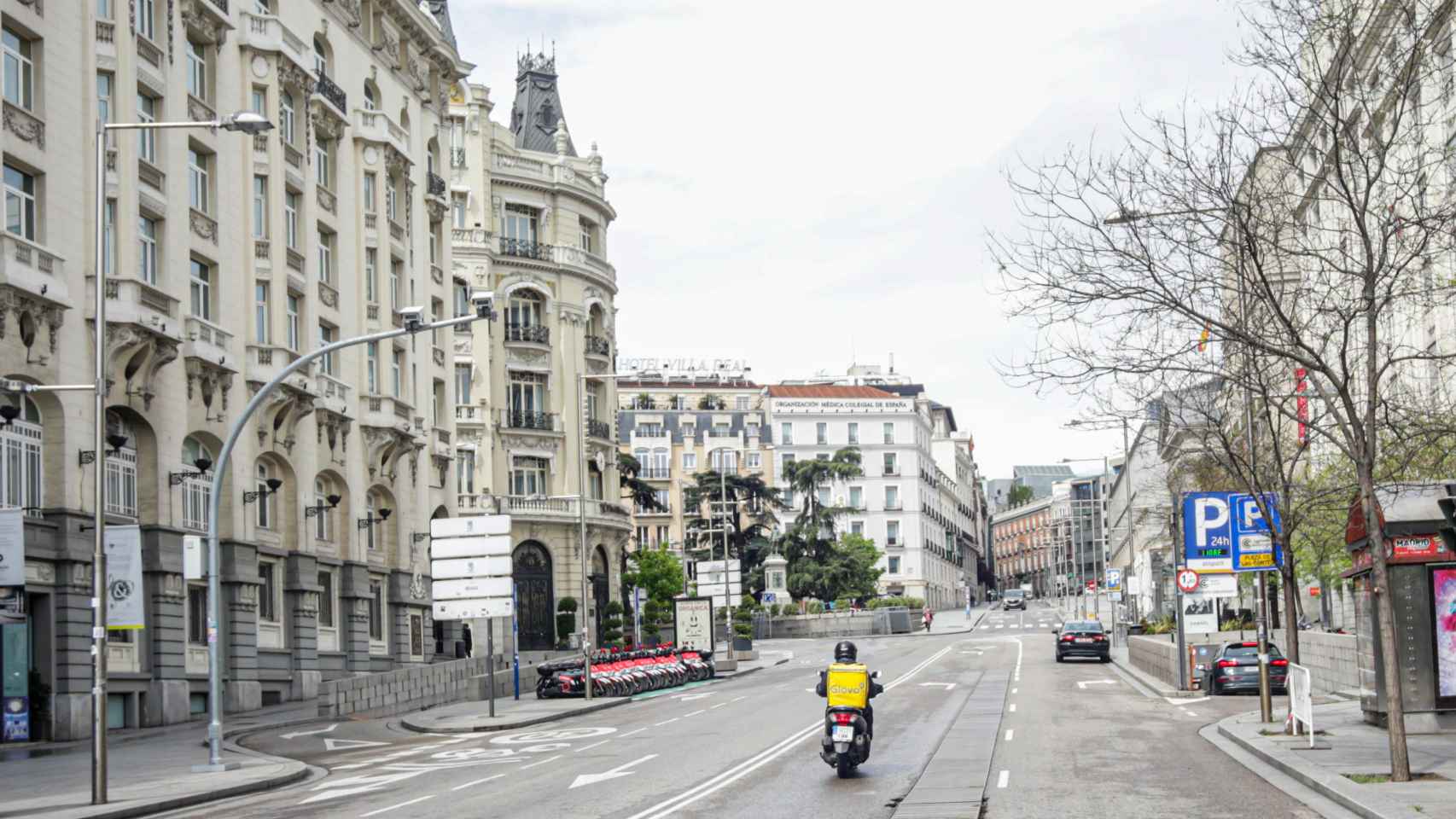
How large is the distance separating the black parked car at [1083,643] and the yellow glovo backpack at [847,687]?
125 ft

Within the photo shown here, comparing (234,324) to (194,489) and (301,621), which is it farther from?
(301,621)

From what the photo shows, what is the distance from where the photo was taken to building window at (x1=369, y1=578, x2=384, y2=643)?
53031mm

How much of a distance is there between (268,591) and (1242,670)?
84.0ft

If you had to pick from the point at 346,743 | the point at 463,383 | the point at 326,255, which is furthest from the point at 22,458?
the point at 463,383

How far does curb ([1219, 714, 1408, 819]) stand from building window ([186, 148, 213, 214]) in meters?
29.4

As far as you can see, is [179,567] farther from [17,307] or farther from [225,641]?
[17,307]

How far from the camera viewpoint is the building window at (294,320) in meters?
47.2

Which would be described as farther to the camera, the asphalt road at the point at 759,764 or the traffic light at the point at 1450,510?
the asphalt road at the point at 759,764

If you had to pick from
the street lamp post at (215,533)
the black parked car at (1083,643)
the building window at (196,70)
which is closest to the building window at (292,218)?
the building window at (196,70)

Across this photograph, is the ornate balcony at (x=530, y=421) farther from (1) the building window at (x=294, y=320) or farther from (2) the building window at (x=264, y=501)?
(2) the building window at (x=264, y=501)

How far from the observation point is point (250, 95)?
146 ft

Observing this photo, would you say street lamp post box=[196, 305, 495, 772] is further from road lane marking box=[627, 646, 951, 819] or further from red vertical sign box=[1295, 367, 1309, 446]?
red vertical sign box=[1295, 367, 1309, 446]

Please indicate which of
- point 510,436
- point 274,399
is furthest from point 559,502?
point 274,399

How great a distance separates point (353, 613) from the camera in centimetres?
5056
